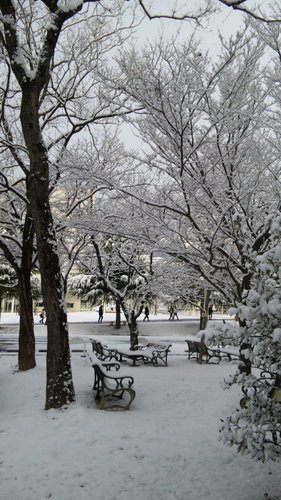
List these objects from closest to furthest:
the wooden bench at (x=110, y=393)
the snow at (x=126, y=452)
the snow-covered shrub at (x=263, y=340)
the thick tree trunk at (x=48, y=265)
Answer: the snow-covered shrub at (x=263, y=340), the snow at (x=126, y=452), the thick tree trunk at (x=48, y=265), the wooden bench at (x=110, y=393)

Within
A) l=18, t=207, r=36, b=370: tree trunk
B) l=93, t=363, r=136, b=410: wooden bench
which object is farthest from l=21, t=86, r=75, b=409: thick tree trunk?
l=18, t=207, r=36, b=370: tree trunk

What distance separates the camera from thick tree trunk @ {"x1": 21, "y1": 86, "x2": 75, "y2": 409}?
6984mm

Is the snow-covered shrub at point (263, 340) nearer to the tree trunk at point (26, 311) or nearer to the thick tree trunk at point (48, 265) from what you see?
the thick tree trunk at point (48, 265)

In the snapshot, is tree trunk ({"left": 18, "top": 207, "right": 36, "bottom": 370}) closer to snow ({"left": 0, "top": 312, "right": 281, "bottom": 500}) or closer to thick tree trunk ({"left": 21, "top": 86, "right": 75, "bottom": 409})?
snow ({"left": 0, "top": 312, "right": 281, "bottom": 500})

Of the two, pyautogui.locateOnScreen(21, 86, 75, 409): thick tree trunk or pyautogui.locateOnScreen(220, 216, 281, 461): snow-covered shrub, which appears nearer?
pyautogui.locateOnScreen(220, 216, 281, 461): snow-covered shrub

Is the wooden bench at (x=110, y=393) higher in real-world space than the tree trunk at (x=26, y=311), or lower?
lower

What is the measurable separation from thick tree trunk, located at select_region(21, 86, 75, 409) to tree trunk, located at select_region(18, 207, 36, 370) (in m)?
4.02

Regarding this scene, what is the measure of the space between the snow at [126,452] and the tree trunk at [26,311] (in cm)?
218

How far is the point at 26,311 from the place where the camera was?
11.2 m

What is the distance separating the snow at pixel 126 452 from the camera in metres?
4.16

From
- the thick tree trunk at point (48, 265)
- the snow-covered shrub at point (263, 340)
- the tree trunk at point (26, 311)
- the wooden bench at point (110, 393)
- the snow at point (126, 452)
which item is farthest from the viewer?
the tree trunk at point (26, 311)

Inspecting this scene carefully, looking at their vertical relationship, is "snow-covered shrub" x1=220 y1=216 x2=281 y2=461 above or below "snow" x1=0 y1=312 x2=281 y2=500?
above

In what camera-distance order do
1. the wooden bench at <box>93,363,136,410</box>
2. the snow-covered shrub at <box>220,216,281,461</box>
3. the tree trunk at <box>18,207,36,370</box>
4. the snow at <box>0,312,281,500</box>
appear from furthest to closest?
the tree trunk at <box>18,207,36,370</box> → the wooden bench at <box>93,363,136,410</box> → the snow at <box>0,312,281,500</box> → the snow-covered shrub at <box>220,216,281,461</box>

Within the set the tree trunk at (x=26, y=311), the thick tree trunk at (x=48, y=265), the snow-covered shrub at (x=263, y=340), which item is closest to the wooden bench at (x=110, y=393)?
the thick tree trunk at (x=48, y=265)
